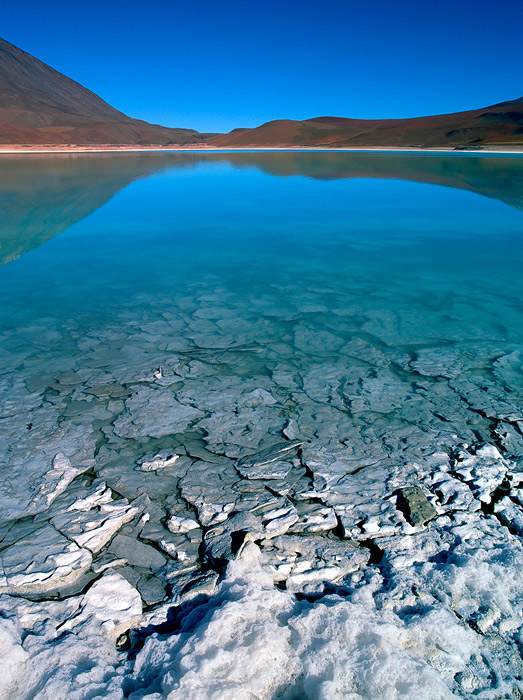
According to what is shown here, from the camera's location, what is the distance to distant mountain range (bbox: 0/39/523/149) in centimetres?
6100

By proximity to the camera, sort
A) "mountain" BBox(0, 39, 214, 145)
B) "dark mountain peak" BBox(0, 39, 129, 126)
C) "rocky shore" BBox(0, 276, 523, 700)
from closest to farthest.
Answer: "rocky shore" BBox(0, 276, 523, 700) < "mountain" BBox(0, 39, 214, 145) < "dark mountain peak" BBox(0, 39, 129, 126)

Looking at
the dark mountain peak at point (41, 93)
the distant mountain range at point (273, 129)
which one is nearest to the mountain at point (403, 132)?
the distant mountain range at point (273, 129)

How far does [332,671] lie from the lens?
128cm

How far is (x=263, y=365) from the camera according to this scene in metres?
3.40

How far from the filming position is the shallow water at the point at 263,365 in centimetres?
223

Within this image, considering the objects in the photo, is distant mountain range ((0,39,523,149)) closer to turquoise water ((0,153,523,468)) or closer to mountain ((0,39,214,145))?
mountain ((0,39,214,145))

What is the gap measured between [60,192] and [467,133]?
215 ft

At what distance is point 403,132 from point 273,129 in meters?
24.5

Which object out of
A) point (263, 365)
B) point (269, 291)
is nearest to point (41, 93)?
point (269, 291)

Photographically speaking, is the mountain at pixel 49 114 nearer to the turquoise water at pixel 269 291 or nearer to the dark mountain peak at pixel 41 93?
the dark mountain peak at pixel 41 93

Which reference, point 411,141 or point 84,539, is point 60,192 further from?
point 411,141

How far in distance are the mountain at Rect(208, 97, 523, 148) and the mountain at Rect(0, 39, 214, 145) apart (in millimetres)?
13728

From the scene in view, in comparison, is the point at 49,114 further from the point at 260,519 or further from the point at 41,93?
the point at 260,519

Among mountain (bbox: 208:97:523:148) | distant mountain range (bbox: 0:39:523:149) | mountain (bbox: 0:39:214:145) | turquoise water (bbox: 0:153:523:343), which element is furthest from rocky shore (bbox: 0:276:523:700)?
mountain (bbox: 0:39:214:145)
